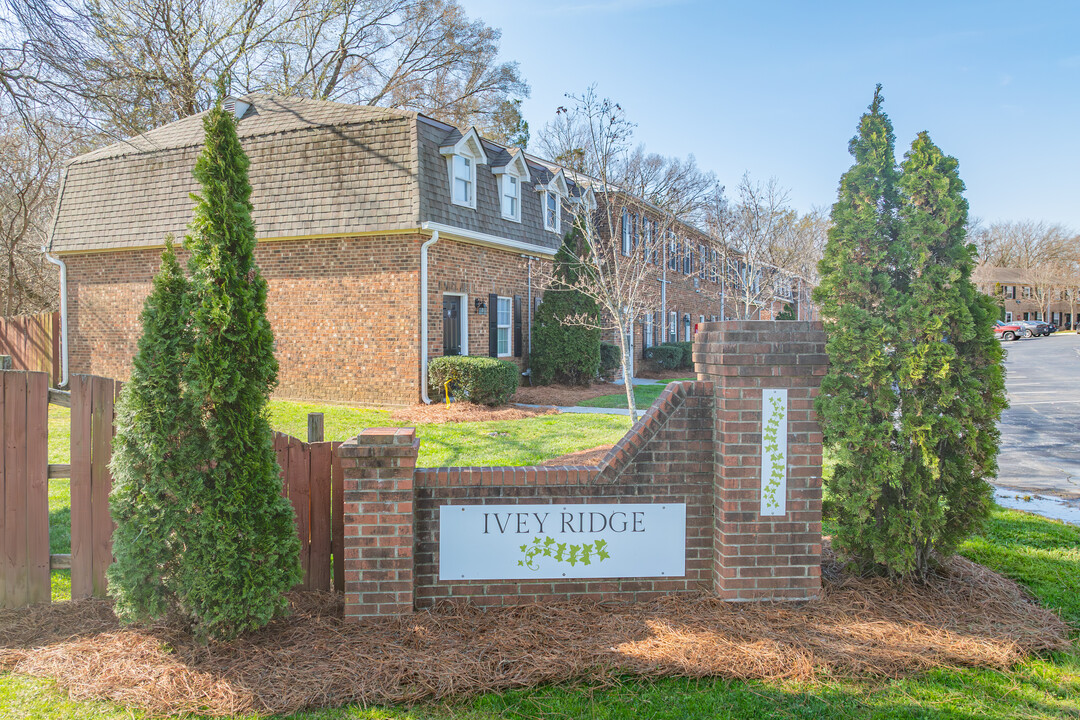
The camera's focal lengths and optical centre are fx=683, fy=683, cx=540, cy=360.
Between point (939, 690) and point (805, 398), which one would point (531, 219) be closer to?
point (805, 398)

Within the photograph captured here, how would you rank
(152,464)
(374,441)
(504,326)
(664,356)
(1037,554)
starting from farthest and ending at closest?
1. (664,356)
2. (504,326)
3. (1037,554)
4. (374,441)
5. (152,464)

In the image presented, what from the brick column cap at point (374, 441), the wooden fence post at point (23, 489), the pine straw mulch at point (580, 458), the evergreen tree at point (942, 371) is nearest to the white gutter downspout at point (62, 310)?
the pine straw mulch at point (580, 458)

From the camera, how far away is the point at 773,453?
4.09m

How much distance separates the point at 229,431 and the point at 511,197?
14.0 m

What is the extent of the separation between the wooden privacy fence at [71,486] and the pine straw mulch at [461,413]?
754 centimetres

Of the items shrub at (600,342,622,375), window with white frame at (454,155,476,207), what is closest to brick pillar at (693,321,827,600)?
window with white frame at (454,155,476,207)

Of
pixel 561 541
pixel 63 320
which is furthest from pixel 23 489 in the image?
pixel 63 320

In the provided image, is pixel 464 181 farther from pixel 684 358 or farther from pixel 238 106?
pixel 684 358

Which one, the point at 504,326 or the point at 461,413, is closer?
the point at 461,413

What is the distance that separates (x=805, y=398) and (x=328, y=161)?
12.9 metres

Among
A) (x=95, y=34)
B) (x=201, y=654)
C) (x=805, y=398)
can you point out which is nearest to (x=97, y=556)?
(x=201, y=654)

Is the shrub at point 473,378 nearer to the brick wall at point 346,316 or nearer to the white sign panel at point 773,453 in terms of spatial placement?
the brick wall at point 346,316

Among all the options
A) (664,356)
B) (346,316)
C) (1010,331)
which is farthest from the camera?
(1010,331)

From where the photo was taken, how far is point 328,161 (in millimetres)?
14539
